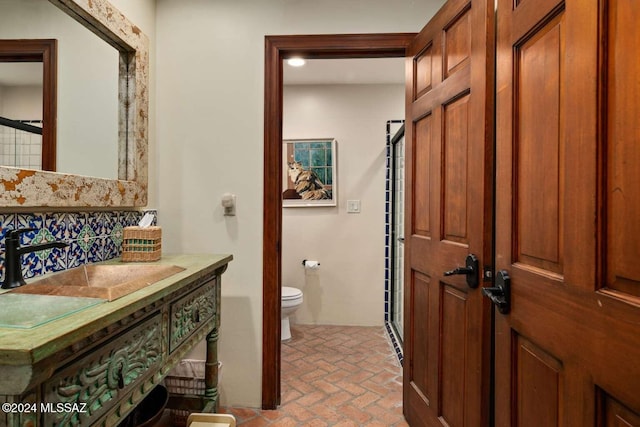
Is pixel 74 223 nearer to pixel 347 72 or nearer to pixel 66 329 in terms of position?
pixel 66 329

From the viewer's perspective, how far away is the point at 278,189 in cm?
194

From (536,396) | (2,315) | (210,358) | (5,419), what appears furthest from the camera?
(210,358)

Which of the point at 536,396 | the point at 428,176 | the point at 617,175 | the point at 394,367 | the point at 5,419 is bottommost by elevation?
the point at 394,367

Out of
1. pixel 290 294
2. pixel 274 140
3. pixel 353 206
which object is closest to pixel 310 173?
pixel 353 206

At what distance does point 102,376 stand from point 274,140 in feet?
4.58

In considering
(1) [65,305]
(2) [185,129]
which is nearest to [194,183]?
(2) [185,129]

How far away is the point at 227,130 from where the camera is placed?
6.34 feet

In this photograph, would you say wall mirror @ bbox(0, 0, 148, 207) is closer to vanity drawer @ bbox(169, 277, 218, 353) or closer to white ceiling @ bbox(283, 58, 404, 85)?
vanity drawer @ bbox(169, 277, 218, 353)

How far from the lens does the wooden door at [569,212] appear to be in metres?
0.67

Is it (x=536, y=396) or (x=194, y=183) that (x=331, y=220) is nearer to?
(x=194, y=183)

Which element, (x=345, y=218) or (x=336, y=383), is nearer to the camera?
(x=336, y=383)

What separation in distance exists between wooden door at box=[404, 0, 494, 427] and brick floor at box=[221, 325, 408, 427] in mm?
284

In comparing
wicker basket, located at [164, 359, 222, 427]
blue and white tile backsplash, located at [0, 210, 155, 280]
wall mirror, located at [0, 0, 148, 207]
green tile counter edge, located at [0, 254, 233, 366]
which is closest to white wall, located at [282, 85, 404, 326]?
wicker basket, located at [164, 359, 222, 427]

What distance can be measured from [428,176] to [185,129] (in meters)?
1.37
